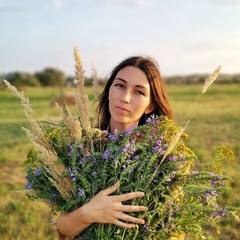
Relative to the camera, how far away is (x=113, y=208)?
2465 mm

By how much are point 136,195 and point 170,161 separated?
29 cm

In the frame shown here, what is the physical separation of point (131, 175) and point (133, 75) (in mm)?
746

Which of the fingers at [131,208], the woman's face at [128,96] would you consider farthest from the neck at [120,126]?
the fingers at [131,208]

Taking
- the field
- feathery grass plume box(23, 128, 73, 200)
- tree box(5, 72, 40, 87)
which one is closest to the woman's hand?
feathery grass plume box(23, 128, 73, 200)

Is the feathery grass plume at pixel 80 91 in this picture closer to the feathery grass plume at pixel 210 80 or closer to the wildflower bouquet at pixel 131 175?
the wildflower bouquet at pixel 131 175

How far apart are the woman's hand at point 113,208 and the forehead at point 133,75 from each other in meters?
0.78

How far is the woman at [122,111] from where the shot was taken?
97.2 inches

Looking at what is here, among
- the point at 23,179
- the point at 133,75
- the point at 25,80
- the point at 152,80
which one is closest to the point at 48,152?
the point at 133,75

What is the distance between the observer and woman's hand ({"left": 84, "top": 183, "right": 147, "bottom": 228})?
2459mm

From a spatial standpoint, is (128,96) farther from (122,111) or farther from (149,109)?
(149,109)

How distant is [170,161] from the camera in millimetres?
2584

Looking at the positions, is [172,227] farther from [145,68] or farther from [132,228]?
[145,68]

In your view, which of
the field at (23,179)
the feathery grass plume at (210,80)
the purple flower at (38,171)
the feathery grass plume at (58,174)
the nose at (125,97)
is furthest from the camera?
the field at (23,179)

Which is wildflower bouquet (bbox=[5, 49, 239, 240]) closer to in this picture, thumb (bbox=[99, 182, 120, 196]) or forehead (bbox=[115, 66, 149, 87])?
thumb (bbox=[99, 182, 120, 196])
